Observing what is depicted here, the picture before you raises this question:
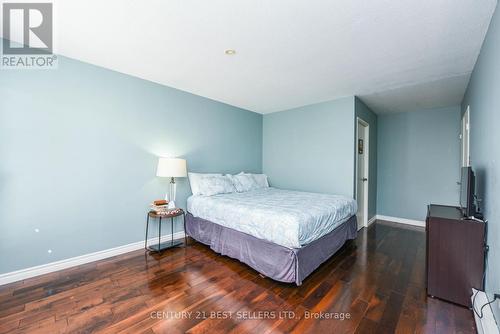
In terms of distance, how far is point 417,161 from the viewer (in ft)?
14.6

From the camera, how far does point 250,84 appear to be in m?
3.26

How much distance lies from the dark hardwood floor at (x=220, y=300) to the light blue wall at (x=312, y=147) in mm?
1538

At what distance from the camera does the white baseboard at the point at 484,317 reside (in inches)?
56.3

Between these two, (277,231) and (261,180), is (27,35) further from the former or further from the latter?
(261,180)

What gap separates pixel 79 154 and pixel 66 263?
1287mm

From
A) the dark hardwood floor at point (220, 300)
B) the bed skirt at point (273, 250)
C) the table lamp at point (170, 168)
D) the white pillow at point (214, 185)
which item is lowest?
the dark hardwood floor at point (220, 300)

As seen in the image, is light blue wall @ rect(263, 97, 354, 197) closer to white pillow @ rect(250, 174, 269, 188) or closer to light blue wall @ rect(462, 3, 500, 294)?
white pillow @ rect(250, 174, 269, 188)

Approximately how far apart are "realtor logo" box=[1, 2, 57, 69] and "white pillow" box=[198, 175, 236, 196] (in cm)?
233

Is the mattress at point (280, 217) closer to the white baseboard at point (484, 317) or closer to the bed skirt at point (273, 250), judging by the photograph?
the bed skirt at point (273, 250)

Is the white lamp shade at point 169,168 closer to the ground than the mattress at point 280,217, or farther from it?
farther from it

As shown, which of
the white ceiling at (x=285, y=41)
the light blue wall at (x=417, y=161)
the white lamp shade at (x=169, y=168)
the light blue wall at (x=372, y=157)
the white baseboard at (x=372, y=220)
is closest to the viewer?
the white ceiling at (x=285, y=41)

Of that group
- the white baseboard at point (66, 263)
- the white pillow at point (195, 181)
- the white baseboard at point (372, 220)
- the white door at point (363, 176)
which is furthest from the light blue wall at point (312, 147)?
the white baseboard at point (66, 263)

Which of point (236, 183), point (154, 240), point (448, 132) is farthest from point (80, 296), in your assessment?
point (448, 132)

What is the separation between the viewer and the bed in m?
2.13
